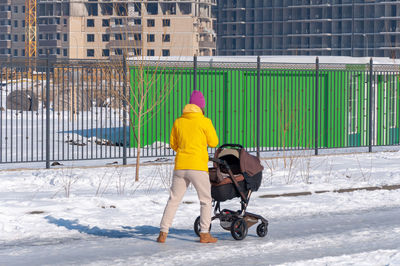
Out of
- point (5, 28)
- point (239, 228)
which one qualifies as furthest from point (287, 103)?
point (5, 28)

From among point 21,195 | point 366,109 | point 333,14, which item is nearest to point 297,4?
point 333,14

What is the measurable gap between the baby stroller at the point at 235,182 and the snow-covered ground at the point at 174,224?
0.20 metres

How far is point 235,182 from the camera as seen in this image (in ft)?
29.8

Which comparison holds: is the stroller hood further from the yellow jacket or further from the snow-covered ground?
the snow-covered ground

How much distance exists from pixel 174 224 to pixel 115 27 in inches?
4371

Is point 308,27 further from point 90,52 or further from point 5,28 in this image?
point 5,28

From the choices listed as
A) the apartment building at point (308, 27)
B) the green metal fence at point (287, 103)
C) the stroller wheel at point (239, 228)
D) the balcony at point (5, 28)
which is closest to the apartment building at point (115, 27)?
the apartment building at point (308, 27)

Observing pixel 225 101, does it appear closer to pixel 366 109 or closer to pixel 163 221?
pixel 366 109

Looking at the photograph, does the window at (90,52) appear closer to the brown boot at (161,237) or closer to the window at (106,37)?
the window at (106,37)

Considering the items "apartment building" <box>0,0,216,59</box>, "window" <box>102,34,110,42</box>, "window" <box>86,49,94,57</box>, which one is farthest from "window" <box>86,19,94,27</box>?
"window" <box>86,49,94,57</box>

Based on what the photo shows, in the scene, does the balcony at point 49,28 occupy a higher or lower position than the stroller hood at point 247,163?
higher

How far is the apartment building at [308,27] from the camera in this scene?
12238 cm

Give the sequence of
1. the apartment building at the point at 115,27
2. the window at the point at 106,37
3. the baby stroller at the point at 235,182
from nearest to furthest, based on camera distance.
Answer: the baby stroller at the point at 235,182 → the apartment building at the point at 115,27 → the window at the point at 106,37

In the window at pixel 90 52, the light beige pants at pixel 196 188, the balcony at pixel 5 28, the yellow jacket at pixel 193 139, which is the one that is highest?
the balcony at pixel 5 28
